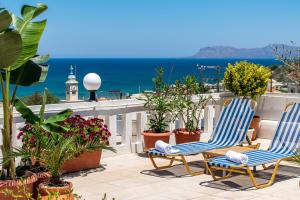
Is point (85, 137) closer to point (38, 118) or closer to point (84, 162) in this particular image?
point (84, 162)

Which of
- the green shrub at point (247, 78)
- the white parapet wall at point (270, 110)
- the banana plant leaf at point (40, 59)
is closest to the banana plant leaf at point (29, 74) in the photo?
the banana plant leaf at point (40, 59)

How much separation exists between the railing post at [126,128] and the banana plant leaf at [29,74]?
239cm

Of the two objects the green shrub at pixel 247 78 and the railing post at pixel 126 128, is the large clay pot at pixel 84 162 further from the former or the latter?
the green shrub at pixel 247 78

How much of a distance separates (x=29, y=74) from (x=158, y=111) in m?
2.90

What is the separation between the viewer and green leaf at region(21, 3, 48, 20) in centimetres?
638

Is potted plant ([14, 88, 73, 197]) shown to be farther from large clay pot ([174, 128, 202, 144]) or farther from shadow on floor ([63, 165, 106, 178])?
large clay pot ([174, 128, 202, 144])

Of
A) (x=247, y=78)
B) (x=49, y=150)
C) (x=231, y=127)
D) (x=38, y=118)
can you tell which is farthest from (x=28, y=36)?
(x=247, y=78)

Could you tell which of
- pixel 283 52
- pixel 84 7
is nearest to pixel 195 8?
pixel 84 7

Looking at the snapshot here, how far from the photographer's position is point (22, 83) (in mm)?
6793

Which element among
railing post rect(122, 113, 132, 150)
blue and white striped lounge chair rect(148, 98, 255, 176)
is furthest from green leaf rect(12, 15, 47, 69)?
railing post rect(122, 113, 132, 150)

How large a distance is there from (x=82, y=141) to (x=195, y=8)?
9828 centimetres

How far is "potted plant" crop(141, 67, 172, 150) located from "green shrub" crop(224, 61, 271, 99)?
63.5 inches

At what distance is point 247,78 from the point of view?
1034 centimetres

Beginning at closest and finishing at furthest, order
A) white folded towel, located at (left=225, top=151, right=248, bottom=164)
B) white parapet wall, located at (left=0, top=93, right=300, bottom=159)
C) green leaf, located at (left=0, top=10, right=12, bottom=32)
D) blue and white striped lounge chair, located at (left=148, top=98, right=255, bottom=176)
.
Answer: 1. green leaf, located at (left=0, top=10, right=12, bottom=32)
2. white folded towel, located at (left=225, top=151, right=248, bottom=164)
3. blue and white striped lounge chair, located at (left=148, top=98, right=255, bottom=176)
4. white parapet wall, located at (left=0, top=93, right=300, bottom=159)
